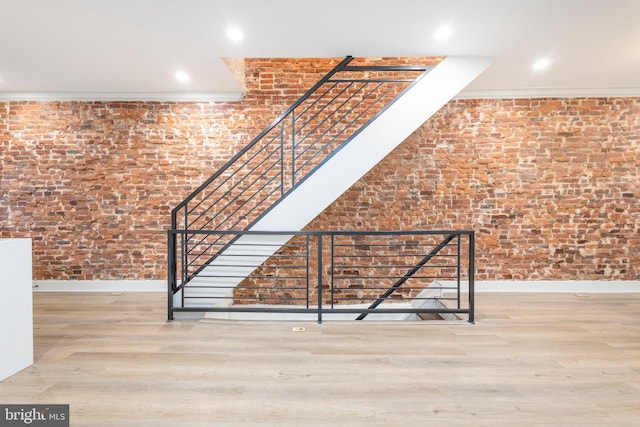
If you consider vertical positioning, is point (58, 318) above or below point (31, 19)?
below

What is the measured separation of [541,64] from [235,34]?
3.55m

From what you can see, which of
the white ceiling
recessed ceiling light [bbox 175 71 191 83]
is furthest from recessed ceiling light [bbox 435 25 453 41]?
recessed ceiling light [bbox 175 71 191 83]

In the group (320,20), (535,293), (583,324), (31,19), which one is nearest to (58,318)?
(31,19)

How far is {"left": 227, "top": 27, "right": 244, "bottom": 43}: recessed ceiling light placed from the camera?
361 centimetres

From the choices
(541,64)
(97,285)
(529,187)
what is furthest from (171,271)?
(529,187)

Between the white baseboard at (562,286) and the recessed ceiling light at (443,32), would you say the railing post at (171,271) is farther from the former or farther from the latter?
the white baseboard at (562,286)

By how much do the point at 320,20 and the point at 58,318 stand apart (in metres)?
4.09

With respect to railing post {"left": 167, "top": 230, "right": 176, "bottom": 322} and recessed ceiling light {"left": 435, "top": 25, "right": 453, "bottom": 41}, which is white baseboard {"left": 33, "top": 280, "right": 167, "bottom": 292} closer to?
railing post {"left": 167, "top": 230, "right": 176, "bottom": 322}

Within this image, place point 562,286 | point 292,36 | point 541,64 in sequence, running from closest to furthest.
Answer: point 292,36
point 541,64
point 562,286

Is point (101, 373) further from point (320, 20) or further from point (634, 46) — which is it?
point (634, 46)

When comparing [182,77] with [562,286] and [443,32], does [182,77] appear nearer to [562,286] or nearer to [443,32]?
[443,32]

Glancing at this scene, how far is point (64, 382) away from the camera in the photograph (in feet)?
8.34

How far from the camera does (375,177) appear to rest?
5.64m

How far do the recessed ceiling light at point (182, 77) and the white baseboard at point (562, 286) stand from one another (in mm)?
4466
